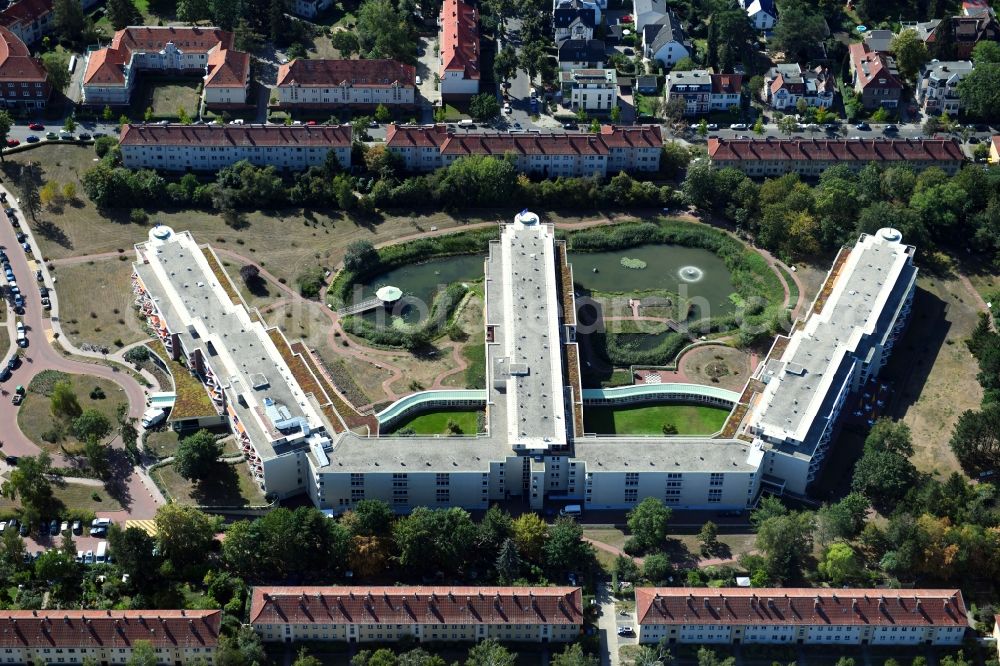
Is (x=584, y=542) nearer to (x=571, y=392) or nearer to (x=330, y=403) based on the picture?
(x=571, y=392)

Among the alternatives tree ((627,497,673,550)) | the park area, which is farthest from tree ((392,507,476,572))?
the park area

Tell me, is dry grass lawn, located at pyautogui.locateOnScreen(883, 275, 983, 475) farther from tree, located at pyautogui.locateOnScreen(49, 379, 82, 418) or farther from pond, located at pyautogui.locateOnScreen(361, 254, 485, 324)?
tree, located at pyautogui.locateOnScreen(49, 379, 82, 418)

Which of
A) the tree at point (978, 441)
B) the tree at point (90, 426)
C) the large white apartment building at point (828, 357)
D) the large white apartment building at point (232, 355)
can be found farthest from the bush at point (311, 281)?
the tree at point (978, 441)

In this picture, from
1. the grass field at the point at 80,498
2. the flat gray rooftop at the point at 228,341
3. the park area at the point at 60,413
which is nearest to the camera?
the grass field at the point at 80,498

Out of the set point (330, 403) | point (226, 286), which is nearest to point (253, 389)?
point (330, 403)

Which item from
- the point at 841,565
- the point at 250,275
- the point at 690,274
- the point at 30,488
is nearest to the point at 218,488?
the point at 30,488

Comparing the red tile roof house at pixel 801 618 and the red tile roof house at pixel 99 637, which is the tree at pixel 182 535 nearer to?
the red tile roof house at pixel 99 637
